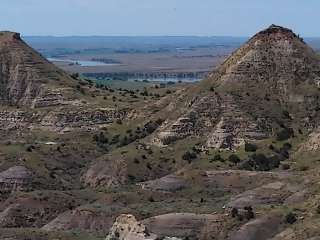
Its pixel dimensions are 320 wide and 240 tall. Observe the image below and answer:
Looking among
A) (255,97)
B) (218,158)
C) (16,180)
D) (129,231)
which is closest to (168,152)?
(218,158)

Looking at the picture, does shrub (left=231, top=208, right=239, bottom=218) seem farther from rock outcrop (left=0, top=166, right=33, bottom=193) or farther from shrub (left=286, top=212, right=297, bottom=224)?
rock outcrop (left=0, top=166, right=33, bottom=193)

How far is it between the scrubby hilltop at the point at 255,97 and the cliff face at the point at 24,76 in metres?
31.5

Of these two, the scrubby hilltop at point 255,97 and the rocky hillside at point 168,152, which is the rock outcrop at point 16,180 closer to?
the rocky hillside at point 168,152

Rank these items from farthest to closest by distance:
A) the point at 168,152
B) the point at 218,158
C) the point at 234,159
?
the point at 168,152 < the point at 218,158 < the point at 234,159

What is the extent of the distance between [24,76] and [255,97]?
49.7 metres

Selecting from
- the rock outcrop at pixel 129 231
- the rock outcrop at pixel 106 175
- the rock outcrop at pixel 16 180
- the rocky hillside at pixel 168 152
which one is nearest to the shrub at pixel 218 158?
the rocky hillside at pixel 168 152

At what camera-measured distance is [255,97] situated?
121m

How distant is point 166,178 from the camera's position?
102 meters

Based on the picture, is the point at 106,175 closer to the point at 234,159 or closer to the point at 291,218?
the point at 234,159

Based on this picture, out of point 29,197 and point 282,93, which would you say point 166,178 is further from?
point 282,93

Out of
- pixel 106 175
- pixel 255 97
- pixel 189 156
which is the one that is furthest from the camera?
pixel 255 97

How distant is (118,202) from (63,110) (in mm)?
47238

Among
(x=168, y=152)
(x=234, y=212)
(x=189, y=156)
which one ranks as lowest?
(x=168, y=152)

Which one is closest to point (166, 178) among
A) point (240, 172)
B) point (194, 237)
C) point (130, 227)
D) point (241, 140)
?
point (240, 172)
